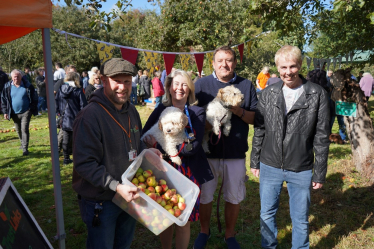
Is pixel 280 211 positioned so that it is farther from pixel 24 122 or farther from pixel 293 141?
pixel 24 122

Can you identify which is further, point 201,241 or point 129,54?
point 129,54

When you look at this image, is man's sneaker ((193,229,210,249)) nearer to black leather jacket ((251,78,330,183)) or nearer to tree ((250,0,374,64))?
black leather jacket ((251,78,330,183))

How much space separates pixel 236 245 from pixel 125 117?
2088 millimetres

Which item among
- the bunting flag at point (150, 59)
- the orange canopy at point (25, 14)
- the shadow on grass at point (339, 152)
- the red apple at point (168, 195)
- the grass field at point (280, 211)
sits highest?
the bunting flag at point (150, 59)

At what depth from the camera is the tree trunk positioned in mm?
5289

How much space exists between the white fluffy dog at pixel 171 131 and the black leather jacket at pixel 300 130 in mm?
881

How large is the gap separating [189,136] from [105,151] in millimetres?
914

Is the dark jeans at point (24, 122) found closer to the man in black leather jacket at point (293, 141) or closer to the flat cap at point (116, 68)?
the flat cap at point (116, 68)

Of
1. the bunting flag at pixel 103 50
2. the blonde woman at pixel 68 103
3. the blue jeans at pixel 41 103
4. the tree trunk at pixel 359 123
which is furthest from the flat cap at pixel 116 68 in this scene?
the blue jeans at pixel 41 103

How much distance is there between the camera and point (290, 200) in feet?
9.57

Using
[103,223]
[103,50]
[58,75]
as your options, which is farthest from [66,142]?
[58,75]

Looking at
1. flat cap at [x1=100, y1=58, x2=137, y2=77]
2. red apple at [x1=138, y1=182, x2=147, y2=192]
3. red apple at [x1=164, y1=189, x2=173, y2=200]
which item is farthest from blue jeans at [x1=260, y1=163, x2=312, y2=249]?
flat cap at [x1=100, y1=58, x2=137, y2=77]

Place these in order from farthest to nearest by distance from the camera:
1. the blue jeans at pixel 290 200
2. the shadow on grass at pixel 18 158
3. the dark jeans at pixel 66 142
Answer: the shadow on grass at pixel 18 158 → the dark jeans at pixel 66 142 → the blue jeans at pixel 290 200

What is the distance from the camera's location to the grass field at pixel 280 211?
3689 millimetres
